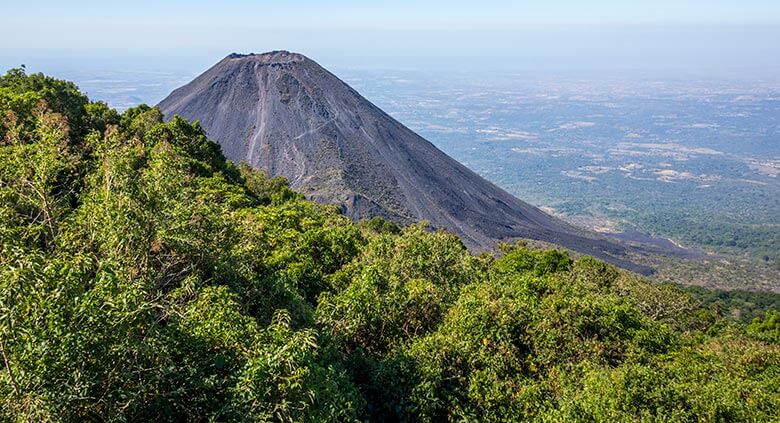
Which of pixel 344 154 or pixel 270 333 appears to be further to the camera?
pixel 344 154

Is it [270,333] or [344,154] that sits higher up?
[270,333]

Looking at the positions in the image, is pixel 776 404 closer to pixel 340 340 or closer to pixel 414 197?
pixel 340 340

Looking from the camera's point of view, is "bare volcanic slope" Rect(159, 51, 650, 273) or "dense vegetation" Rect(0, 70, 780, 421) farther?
"bare volcanic slope" Rect(159, 51, 650, 273)

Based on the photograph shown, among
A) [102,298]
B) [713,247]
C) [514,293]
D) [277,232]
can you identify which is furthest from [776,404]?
[713,247]

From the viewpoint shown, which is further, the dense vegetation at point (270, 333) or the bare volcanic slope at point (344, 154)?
the bare volcanic slope at point (344, 154)
